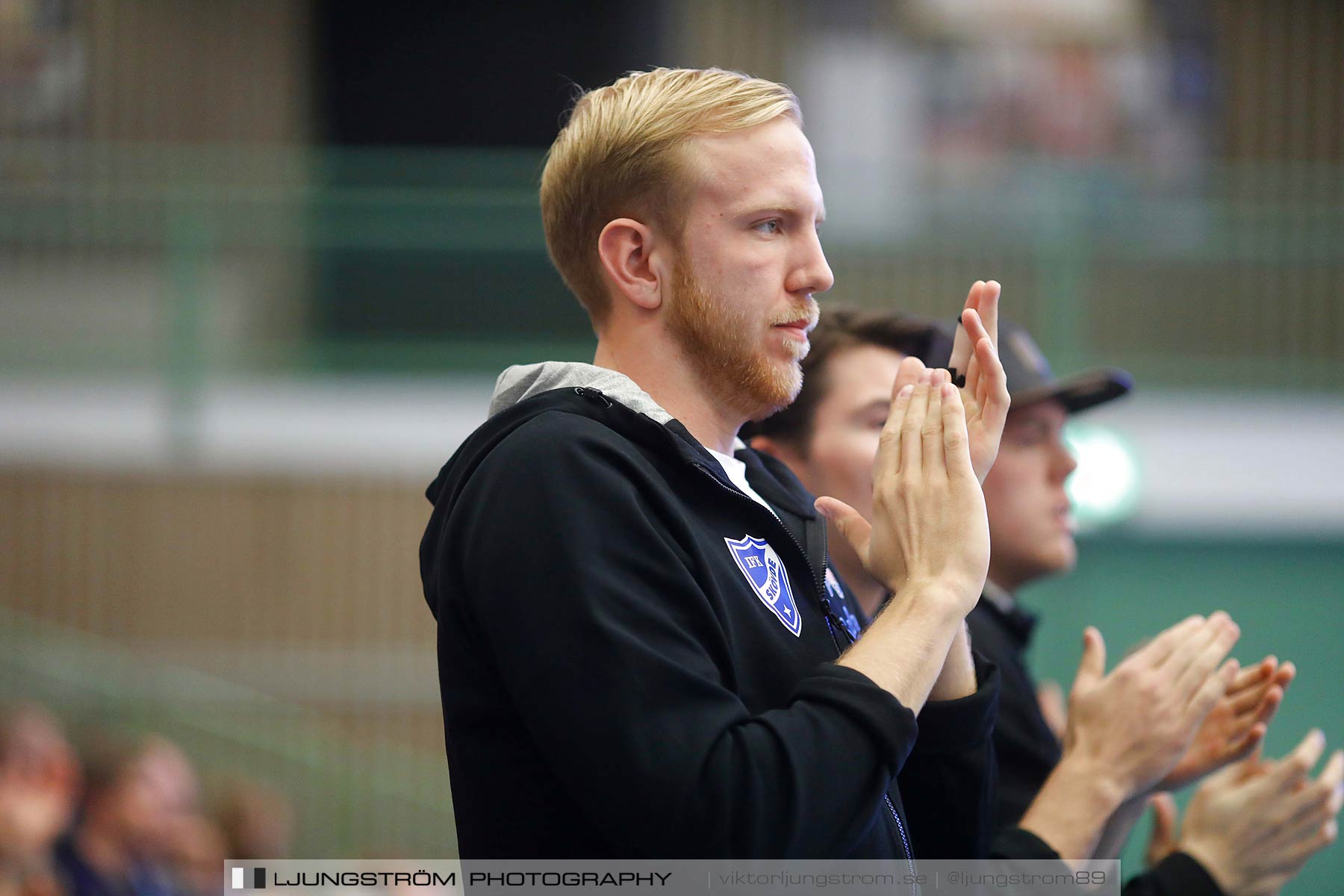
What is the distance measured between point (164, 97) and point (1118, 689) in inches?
285

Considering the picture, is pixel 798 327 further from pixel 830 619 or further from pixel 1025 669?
pixel 1025 669

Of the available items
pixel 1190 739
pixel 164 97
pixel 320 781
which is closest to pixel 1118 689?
pixel 1190 739

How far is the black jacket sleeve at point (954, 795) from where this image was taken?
1.90 meters

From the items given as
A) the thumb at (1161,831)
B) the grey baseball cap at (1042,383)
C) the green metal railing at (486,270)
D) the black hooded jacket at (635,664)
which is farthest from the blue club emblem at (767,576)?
the green metal railing at (486,270)

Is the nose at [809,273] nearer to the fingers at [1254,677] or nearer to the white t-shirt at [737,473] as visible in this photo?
the white t-shirt at [737,473]

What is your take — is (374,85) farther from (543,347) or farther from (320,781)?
(320,781)

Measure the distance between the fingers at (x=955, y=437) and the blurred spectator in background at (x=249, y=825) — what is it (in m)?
3.69

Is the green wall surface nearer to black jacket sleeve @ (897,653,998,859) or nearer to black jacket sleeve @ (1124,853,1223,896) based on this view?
black jacket sleeve @ (1124,853,1223,896)

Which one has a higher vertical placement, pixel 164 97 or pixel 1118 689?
pixel 164 97

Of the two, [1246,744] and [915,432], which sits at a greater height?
[915,432]

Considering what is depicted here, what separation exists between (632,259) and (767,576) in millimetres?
440

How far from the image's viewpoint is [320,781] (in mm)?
6148

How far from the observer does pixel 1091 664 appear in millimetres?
2551

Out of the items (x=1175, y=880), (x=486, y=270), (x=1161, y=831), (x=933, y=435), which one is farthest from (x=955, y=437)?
(x=486, y=270)
